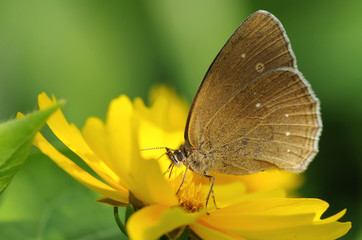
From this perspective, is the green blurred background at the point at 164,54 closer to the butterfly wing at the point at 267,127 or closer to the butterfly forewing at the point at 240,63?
the butterfly wing at the point at 267,127

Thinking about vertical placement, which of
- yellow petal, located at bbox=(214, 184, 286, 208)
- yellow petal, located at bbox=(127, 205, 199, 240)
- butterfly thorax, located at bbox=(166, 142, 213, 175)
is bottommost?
yellow petal, located at bbox=(214, 184, 286, 208)

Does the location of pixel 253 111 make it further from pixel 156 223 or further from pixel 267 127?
pixel 156 223

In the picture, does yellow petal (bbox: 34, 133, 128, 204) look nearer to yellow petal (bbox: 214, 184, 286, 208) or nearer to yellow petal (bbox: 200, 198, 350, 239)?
yellow petal (bbox: 200, 198, 350, 239)

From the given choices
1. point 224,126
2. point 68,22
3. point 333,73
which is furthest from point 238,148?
point 68,22

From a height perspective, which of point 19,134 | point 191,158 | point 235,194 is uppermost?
point 19,134

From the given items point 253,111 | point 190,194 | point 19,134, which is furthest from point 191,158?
point 19,134

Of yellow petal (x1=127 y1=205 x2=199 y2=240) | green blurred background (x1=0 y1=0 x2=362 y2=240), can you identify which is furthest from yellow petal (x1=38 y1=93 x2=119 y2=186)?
green blurred background (x1=0 y1=0 x2=362 y2=240)

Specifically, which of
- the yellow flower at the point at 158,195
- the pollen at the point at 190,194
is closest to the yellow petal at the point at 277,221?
the yellow flower at the point at 158,195
